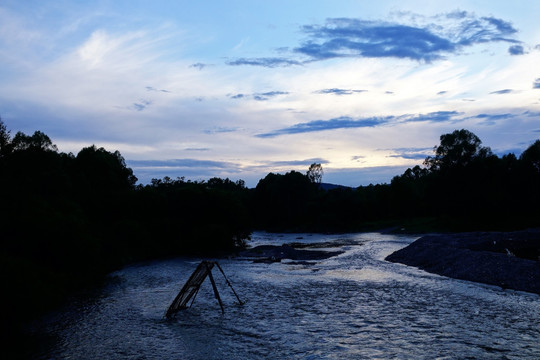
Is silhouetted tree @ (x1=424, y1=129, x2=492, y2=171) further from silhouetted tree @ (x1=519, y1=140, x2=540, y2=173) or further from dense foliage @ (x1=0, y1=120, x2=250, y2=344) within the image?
dense foliage @ (x1=0, y1=120, x2=250, y2=344)

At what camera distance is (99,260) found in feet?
165

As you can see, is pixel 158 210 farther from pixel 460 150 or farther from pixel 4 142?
pixel 460 150

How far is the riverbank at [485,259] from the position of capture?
43.4 m

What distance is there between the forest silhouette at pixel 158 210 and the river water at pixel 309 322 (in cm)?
461

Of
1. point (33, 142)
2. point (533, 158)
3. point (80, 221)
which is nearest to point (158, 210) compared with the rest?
point (33, 142)

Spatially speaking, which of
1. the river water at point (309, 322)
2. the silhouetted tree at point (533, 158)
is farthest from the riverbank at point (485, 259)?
the silhouetted tree at point (533, 158)

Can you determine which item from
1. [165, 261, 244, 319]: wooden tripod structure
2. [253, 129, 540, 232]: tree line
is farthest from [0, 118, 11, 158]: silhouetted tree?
[253, 129, 540, 232]: tree line

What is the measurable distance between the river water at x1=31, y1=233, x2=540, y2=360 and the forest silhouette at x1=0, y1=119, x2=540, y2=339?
4.61 metres

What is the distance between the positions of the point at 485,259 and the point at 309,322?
2899 cm

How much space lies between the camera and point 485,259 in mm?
50625

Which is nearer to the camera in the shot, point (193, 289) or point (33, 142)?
point (193, 289)

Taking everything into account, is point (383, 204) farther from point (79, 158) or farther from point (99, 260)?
point (99, 260)

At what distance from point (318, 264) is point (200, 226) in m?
35.7

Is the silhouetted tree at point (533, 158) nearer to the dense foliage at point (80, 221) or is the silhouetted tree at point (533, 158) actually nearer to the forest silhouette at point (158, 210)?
the forest silhouette at point (158, 210)
